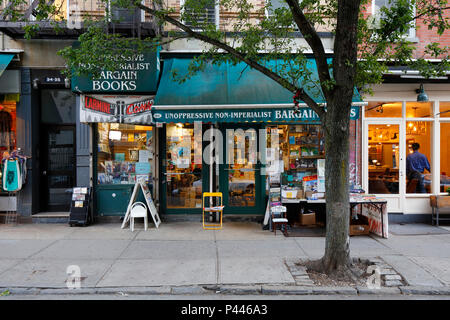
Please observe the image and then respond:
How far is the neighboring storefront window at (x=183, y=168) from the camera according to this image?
9141 millimetres

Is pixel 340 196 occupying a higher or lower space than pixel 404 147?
lower

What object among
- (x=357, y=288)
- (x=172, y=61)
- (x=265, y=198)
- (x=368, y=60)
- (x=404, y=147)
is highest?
(x=172, y=61)

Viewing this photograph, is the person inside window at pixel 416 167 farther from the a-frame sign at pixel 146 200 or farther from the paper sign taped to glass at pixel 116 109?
the paper sign taped to glass at pixel 116 109

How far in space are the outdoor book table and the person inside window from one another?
196 cm

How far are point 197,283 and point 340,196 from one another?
269cm

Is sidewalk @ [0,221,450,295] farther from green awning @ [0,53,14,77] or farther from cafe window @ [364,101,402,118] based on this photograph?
green awning @ [0,53,14,77]

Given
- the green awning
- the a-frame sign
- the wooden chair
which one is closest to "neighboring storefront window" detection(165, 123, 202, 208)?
the a-frame sign

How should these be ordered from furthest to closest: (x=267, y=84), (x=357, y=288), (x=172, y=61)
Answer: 1. (x=172, y=61)
2. (x=267, y=84)
3. (x=357, y=288)

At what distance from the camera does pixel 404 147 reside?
9.26m

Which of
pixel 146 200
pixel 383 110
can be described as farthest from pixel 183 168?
pixel 383 110

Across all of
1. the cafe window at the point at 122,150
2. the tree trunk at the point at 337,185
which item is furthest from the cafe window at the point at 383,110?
the cafe window at the point at 122,150

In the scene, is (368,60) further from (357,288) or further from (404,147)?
(404,147)

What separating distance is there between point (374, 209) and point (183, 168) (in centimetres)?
510

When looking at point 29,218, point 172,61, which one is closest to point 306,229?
point 172,61
